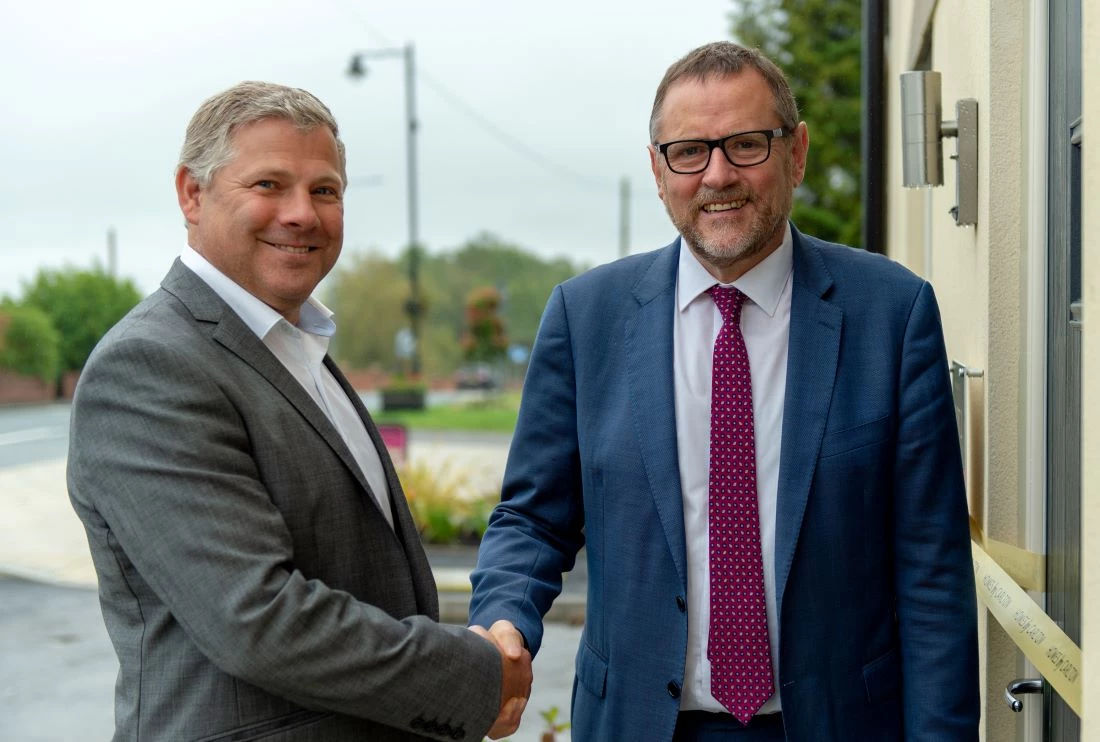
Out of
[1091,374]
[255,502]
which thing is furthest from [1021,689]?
[255,502]

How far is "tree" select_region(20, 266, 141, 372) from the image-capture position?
40000 mm

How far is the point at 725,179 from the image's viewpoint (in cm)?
235

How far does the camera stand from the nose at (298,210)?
2113 mm

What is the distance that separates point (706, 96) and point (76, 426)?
1357 mm

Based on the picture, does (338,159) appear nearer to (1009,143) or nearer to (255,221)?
(255,221)

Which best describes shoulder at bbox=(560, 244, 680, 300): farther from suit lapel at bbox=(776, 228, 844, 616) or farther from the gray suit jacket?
the gray suit jacket

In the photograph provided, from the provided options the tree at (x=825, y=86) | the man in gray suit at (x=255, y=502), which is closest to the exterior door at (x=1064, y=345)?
the man in gray suit at (x=255, y=502)

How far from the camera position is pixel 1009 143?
2.85 metres

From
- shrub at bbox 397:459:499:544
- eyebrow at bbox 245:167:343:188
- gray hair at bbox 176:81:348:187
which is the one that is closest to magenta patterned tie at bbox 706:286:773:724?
eyebrow at bbox 245:167:343:188

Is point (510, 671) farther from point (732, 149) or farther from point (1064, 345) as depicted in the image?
point (1064, 345)

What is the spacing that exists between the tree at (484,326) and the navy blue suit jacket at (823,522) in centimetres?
4041

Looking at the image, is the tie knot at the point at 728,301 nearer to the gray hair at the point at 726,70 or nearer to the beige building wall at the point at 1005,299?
the gray hair at the point at 726,70

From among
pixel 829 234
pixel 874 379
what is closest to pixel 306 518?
pixel 874 379

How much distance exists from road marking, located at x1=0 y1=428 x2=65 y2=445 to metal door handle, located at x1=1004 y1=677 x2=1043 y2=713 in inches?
1062
